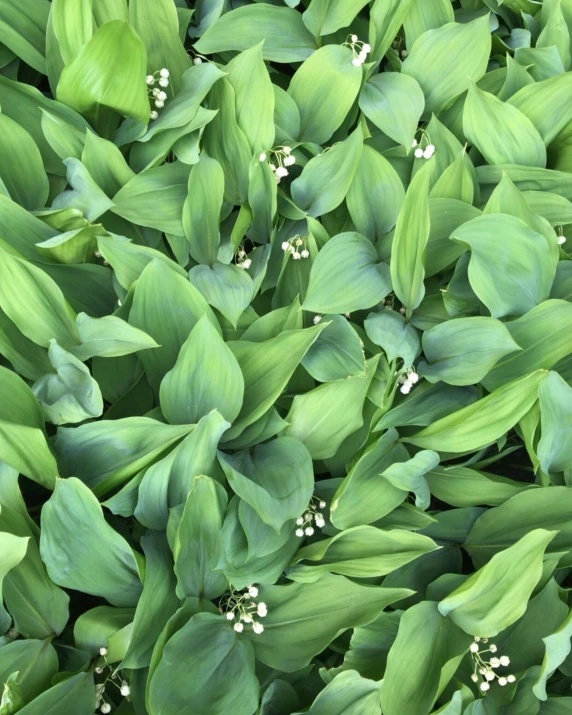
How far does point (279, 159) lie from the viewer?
1.03 metres

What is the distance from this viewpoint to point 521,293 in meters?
0.98

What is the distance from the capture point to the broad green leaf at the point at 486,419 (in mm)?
865

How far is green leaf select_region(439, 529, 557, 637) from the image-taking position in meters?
0.82

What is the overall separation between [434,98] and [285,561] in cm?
78

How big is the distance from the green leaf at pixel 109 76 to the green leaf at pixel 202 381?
367 millimetres

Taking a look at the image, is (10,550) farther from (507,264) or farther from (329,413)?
(507,264)

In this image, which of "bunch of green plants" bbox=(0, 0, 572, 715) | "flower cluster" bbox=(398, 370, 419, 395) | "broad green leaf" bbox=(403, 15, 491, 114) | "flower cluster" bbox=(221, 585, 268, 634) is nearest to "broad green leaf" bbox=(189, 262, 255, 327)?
"bunch of green plants" bbox=(0, 0, 572, 715)

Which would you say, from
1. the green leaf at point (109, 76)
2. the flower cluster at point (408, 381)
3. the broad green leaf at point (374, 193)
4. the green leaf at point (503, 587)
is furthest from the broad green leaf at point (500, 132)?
the green leaf at point (503, 587)

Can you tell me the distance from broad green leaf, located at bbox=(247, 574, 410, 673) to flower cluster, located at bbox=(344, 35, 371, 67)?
0.77 meters

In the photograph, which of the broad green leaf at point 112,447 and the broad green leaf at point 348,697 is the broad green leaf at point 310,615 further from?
the broad green leaf at point 112,447

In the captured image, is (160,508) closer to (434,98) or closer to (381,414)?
(381,414)

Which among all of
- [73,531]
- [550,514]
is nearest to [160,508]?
[73,531]

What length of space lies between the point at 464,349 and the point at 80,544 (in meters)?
0.55

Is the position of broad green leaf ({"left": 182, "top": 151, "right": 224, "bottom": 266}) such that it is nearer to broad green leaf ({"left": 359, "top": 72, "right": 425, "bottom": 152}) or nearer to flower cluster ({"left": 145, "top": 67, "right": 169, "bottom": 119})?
flower cluster ({"left": 145, "top": 67, "right": 169, "bottom": 119})
